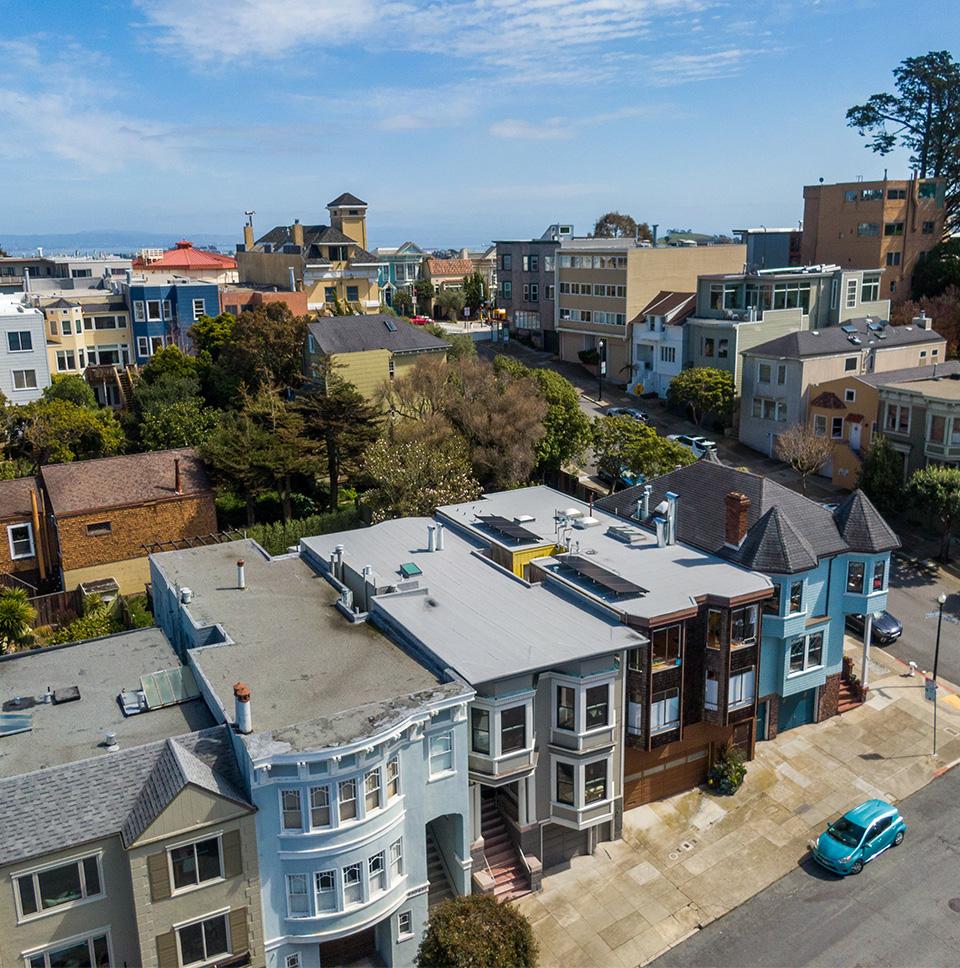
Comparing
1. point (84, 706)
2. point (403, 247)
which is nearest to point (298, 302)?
point (84, 706)

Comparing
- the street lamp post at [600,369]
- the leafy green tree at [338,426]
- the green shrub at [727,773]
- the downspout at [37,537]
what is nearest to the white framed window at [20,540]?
the downspout at [37,537]

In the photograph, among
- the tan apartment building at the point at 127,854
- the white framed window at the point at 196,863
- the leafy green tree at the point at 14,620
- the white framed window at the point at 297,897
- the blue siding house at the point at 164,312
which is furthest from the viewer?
the blue siding house at the point at 164,312

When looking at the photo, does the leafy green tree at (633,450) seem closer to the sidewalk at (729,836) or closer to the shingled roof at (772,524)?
the shingled roof at (772,524)

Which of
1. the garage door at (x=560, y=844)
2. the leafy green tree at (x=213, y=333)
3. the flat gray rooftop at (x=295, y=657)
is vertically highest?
the leafy green tree at (x=213, y=333)

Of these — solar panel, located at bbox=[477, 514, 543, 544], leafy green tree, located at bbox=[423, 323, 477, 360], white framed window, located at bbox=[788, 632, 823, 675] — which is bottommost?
white framed window, located at bbox=[788, 632, 823, 675]

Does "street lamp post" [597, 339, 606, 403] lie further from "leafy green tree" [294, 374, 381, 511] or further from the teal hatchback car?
the teal hatchback car

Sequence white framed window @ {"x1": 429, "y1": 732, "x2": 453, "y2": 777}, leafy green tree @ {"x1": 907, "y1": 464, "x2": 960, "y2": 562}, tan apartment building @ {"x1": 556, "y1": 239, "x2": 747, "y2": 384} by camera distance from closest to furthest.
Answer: white framed window @ {"x1": 429, "y1": 732, "x2": 453, "y2": 777}
leafy green tree @ {"x1": 907, "y1": 464, "x2": 960, "y2": 562}
tan apartment building @ {"x1": 556, "y1": 239, "x2": 747, "y2": 384}

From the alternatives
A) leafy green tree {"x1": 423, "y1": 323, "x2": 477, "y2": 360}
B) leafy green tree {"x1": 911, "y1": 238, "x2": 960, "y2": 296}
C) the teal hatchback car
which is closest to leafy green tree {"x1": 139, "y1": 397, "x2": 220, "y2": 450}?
leafy green tree {"x1": 423, "y1": 323, "x2": 477, "y2": 360}
